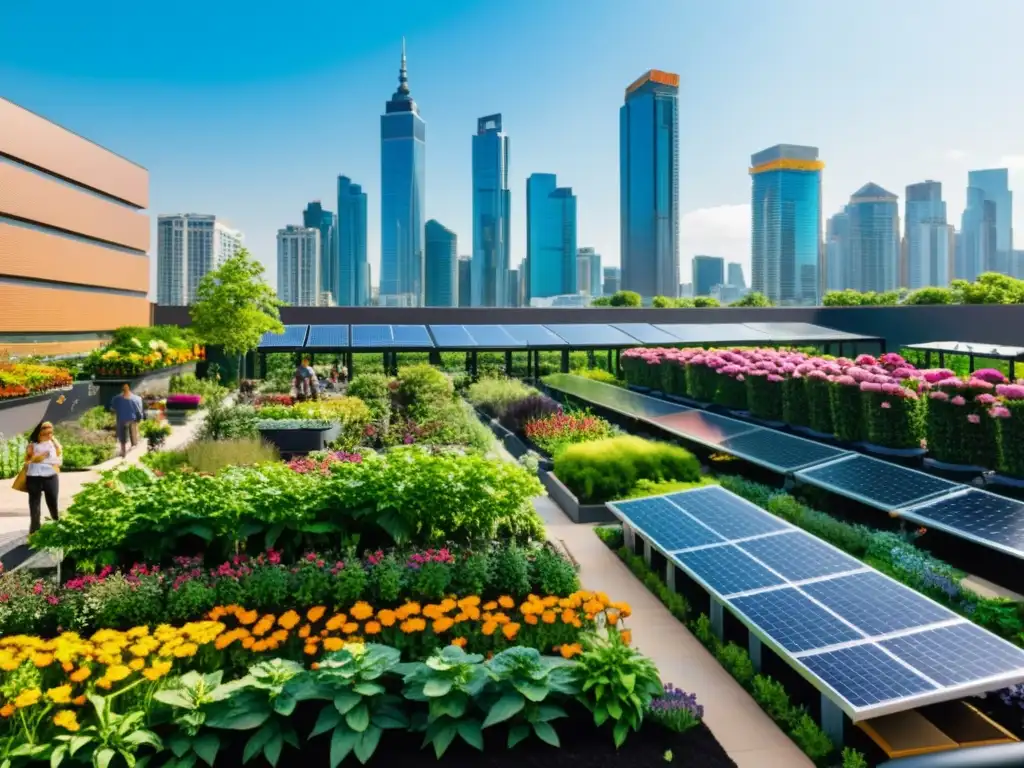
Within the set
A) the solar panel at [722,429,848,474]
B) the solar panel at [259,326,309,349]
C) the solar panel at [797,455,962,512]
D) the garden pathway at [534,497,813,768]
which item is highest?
the solar panel at [259,326,309,349]

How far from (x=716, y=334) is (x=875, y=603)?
2459 centimetres

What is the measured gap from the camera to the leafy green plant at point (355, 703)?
167 inches

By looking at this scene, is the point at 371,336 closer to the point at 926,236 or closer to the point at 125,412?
the point at 125,412

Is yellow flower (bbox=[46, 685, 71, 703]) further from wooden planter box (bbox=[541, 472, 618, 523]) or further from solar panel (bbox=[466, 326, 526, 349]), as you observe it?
solar panel (bbox=[466, 326, 526, 349])

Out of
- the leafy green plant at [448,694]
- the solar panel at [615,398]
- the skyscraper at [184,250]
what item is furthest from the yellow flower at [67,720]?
the skyscraper at [184,250]

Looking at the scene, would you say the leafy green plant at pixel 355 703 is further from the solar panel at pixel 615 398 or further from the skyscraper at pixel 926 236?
the skyscraper at pixel 926 236

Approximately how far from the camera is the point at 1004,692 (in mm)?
5184

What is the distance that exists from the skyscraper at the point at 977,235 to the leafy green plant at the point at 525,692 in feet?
613

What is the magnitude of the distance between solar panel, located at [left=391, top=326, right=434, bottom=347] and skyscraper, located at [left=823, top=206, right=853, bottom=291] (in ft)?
507

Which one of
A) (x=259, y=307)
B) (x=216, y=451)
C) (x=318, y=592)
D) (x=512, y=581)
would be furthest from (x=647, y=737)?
(x=259, y=307)

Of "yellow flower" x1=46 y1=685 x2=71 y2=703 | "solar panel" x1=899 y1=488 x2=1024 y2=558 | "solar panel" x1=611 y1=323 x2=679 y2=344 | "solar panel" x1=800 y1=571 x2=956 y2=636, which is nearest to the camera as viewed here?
"yellow flower" x1=46 y1=685 x2=71 y2=703

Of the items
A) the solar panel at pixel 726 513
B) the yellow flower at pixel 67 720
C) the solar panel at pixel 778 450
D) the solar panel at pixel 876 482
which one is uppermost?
the solar panel at pixel 778 450

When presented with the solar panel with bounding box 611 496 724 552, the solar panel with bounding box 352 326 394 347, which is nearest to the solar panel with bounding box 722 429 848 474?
the solar panel with bounding box 611 496 724 552

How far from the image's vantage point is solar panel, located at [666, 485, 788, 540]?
7570mm
